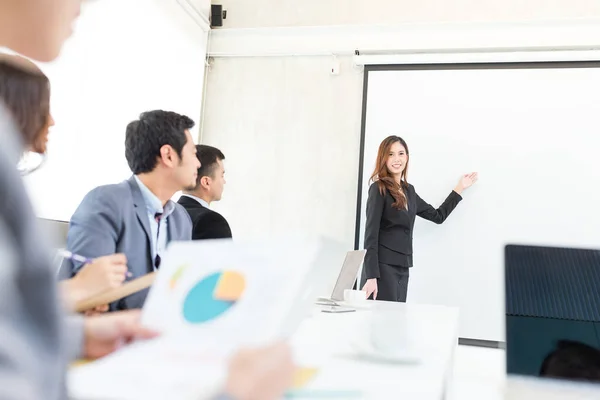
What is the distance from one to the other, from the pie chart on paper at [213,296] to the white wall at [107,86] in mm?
2010

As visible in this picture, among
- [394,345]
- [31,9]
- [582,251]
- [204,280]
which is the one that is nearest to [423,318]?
[394,345]

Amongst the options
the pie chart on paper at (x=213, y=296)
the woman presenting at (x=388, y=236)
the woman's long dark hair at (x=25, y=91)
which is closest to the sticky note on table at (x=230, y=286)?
the pie chart on paper at (x=213, y=296)

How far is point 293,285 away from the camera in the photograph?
672 millimetres

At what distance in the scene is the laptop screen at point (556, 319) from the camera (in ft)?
2.55

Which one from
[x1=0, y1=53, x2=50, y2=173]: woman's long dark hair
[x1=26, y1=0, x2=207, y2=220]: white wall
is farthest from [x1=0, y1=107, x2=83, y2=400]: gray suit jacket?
[x1=26, y1=0, x2=207, y2=220]: white wall

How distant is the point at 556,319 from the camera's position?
0.78 meters

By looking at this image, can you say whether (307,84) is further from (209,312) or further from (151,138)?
(209,312)

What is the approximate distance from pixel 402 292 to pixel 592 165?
63.5 inches

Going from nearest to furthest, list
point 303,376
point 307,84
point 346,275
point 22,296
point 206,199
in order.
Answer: point 22,296 < point 303,376 < point 346,275 < point 206,199 < point 307,84

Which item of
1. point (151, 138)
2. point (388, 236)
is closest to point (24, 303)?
point (151, 138)

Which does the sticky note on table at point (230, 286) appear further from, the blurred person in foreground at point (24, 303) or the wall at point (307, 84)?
the wall at point (307, 84)

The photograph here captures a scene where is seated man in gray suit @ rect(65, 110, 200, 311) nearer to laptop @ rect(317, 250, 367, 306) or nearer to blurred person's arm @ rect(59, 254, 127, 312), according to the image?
blurred person's arm @ rect(59, 254, 127, 312)

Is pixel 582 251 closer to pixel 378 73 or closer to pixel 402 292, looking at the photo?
pixel 402 292

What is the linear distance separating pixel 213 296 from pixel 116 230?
92 cm
